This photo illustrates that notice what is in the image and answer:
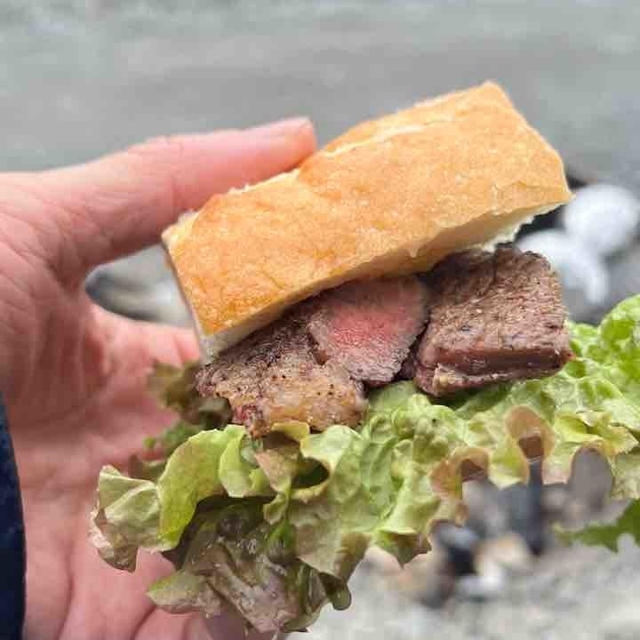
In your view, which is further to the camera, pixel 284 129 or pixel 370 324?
pixel 284 129

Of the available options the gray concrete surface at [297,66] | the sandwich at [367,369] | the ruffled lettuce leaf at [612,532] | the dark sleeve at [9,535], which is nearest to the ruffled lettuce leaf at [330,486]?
the sandwich at [367,369]

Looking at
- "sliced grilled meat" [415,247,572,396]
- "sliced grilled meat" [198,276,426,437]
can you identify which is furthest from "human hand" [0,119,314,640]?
"sliced grilled meat" [415,247,572,396]

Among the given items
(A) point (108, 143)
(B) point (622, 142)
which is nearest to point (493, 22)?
(B) point (622, 142)

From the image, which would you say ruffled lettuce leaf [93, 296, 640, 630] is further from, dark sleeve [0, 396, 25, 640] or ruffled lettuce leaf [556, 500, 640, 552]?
ruffled lettuce leaf [556, 500, 640, 552]

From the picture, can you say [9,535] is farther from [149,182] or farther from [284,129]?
[284,129]

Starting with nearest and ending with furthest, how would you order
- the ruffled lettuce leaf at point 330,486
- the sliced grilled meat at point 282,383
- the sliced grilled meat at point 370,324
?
the ruffled lettuce leaf at point 330,486
the sliced grilled meat at point 282,383
the sliced grilled meat at point 370,324

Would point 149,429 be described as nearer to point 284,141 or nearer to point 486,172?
point 284,141

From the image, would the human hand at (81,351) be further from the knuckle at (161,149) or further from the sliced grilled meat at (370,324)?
the sliced grilled meat at (370,324)

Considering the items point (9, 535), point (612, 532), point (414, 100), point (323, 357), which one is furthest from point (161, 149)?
point (414, 100)
